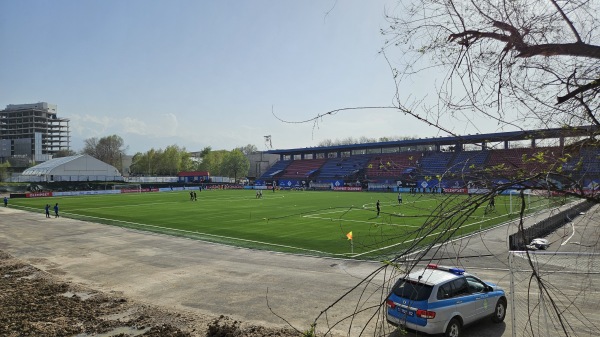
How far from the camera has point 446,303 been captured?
34.1 ft

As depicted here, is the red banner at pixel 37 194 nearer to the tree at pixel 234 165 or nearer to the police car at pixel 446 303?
the tree at pixel 234 165

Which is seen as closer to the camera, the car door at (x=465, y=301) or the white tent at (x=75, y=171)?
the car door at (x=465, y=301)

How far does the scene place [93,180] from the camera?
3979 inches

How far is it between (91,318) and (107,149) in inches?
6085

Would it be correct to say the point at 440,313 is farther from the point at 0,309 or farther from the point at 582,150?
the point at 0,309

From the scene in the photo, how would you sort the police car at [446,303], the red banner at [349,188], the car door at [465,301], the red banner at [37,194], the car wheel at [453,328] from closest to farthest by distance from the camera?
the police car at [446,303] < the car wheel at [453,328] < the car door at [465,301] < the red banner at [37,194] < the red banner at [349,188]

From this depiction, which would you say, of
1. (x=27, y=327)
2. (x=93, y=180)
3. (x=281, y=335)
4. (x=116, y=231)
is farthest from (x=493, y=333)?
(x=93, y=180)

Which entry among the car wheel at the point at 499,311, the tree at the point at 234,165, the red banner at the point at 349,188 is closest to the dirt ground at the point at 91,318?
the car wheel at the point at 499,311

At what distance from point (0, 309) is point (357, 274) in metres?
12.7

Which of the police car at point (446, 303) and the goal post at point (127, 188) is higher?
the goal post at point (127, 188)

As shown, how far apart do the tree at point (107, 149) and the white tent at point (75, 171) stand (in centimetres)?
4620

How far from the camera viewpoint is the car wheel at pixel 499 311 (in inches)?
468

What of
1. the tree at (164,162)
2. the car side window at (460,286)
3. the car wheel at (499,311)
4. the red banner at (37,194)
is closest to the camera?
the car side window at (460,286)

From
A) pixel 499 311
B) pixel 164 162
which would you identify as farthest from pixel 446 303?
pixel 164 162
